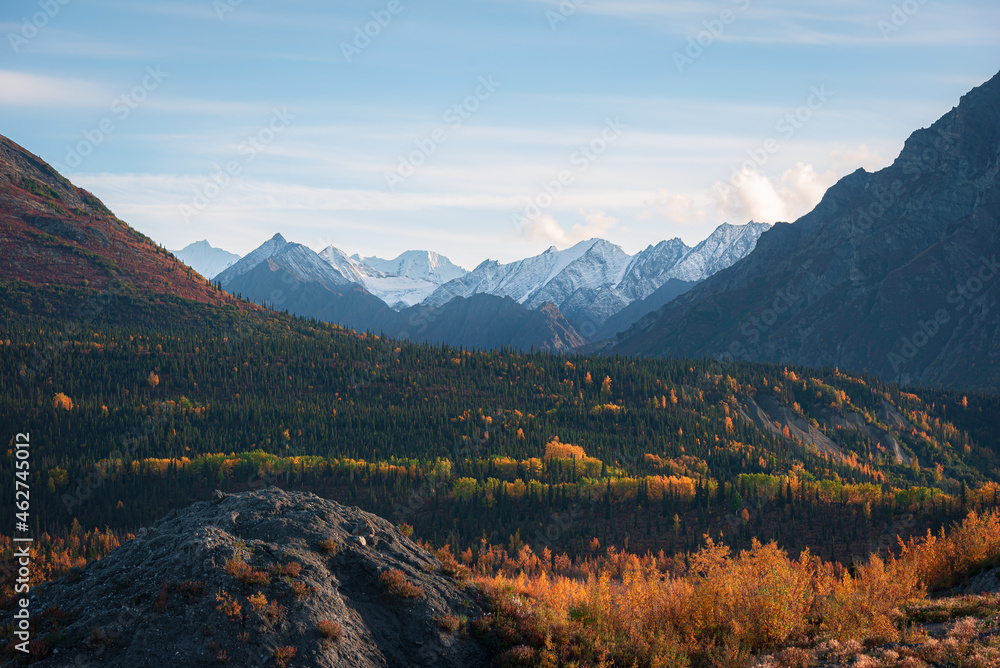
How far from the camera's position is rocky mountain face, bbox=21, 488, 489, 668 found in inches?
1503

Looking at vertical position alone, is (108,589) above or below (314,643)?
above

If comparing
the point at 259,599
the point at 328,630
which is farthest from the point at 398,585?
the point at 259,599

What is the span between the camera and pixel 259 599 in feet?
131

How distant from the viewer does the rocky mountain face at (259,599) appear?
38.2m

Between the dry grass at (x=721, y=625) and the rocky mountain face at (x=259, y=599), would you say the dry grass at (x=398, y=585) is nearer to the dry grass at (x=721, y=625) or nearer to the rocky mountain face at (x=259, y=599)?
the rocky mountain face at (x=259, y=599)

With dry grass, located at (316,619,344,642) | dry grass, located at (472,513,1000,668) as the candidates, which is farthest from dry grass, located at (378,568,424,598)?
dry grass, located at (316,619,344,642)

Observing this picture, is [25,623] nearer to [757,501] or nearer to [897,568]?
[897,568]

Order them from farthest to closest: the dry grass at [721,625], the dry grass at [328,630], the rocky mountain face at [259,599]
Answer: the dry grass at [721,625]
the dry grass at [328,630]
the rocky mountain face at [259,599]

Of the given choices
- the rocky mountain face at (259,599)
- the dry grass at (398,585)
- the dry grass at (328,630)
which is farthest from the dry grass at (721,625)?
the dry grass at (328,630)

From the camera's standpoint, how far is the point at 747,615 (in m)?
48.4

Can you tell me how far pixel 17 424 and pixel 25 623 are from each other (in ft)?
637

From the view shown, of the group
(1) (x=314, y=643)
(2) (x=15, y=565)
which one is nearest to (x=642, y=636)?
(1) (x=314, y=643)

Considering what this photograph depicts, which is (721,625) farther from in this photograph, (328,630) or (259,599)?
(259,599)

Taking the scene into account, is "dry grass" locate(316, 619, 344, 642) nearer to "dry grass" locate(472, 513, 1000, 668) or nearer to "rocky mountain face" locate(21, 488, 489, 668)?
"rocky mountain face" locate(21, 488, 489, 668)
